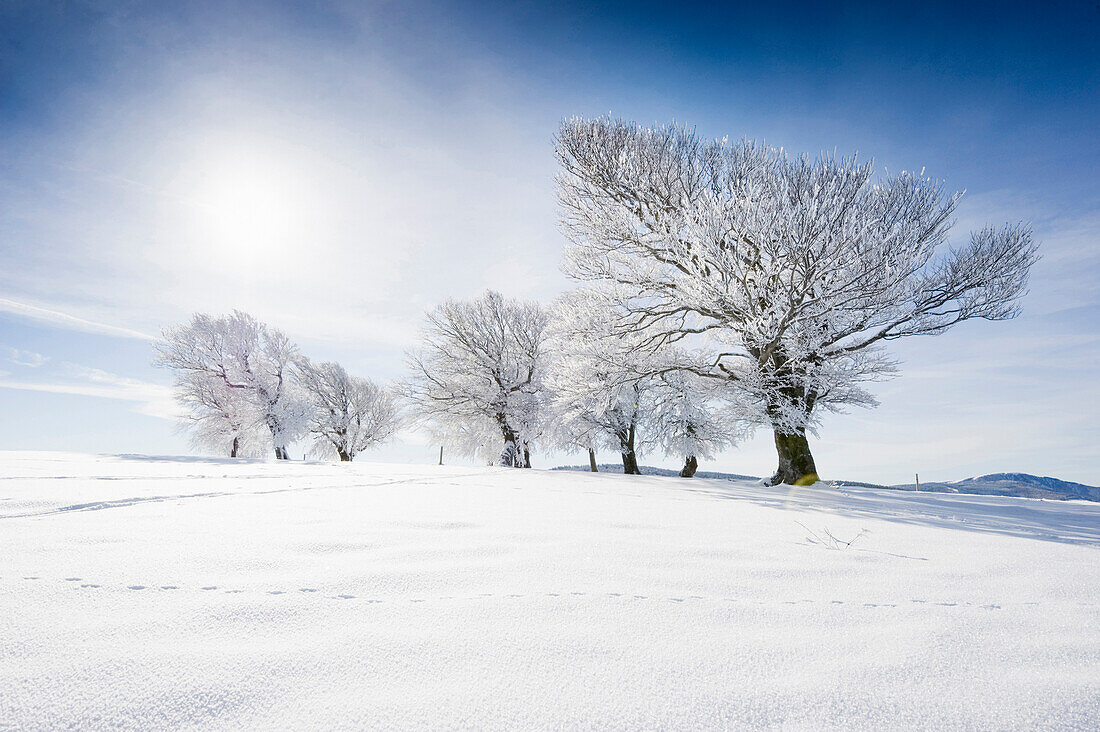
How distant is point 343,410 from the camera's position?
29484 millimetres

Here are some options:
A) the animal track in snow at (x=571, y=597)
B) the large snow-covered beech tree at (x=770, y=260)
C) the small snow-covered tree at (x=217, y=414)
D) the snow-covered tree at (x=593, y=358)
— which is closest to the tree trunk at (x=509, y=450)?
the snow-covered tree at (x=593, y=358)

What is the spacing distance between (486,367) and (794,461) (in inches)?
478

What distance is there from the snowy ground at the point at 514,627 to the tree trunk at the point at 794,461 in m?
7.71

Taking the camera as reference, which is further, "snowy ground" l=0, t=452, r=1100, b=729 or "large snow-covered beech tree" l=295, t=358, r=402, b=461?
"large snow-covered beech tree" l=295, t=358, r=402, b=461

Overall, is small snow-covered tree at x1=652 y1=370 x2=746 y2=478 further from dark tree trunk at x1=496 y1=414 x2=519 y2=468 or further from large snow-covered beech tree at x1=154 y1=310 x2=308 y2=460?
large snow-covered beech tree at x1=154 y1=310 x2=308 y2=460

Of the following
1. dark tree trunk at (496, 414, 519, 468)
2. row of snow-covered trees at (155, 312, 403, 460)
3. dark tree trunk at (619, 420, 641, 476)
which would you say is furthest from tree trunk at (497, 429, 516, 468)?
row of snow-covered trees at (155, 312, 403, 460)

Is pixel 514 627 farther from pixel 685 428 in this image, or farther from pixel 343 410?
pixel 343 410

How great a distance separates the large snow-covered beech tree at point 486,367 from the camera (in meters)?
19.1

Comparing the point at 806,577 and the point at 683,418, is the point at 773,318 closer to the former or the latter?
the point at 806,577

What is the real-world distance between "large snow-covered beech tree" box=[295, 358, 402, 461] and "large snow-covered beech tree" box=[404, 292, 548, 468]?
9.72 meters

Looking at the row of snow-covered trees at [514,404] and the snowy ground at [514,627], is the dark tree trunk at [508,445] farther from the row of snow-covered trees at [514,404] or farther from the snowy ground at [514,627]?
the snowy ground at [514,627]

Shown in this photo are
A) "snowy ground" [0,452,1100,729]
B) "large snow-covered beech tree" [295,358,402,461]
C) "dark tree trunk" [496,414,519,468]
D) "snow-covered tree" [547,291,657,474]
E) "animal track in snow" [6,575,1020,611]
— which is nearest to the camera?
"snowy ground" [0,452,1100,729]

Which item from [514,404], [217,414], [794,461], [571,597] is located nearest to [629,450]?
[514,404]

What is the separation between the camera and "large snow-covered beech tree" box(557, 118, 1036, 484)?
8.43m
